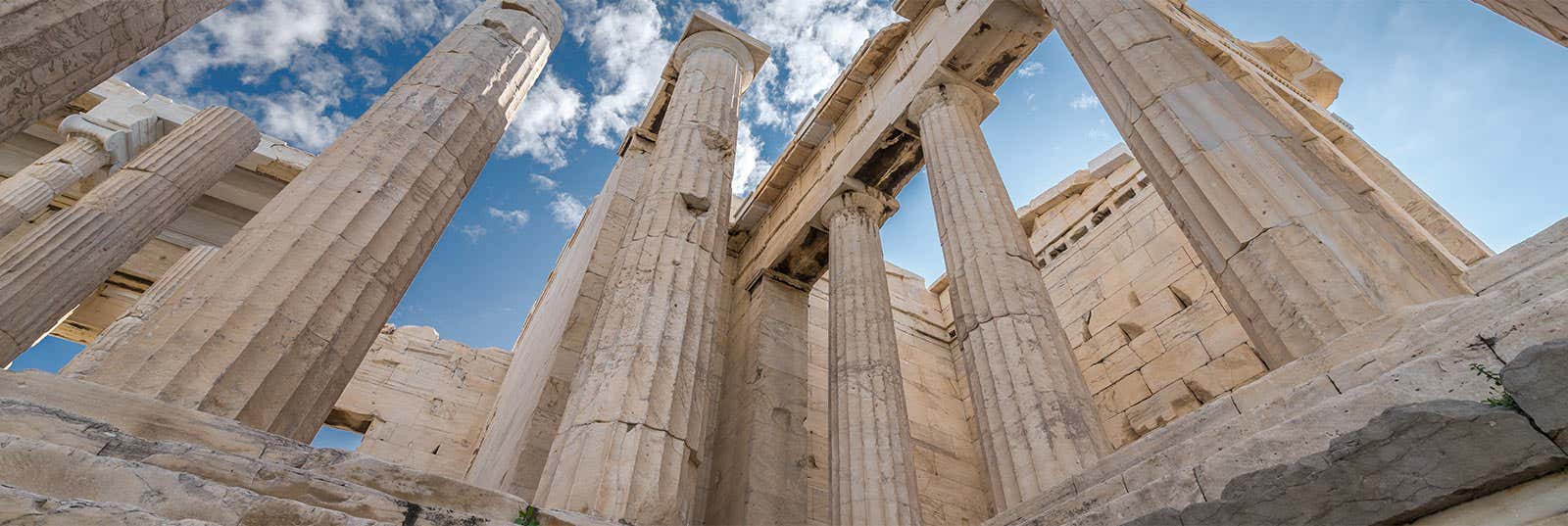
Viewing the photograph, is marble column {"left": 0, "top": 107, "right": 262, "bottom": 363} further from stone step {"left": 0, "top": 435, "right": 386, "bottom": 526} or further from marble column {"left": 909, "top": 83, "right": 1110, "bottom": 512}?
marble column {"left": 909, "top": 83, "right": 1110, "bottom": 512}

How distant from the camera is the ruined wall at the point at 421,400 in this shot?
13055 millimetres

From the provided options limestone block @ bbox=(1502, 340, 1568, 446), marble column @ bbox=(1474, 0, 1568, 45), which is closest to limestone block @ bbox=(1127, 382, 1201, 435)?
marble column @ bbox=(1474, 0, 1568, 45)

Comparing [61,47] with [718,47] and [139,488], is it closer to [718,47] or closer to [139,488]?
[139,488]

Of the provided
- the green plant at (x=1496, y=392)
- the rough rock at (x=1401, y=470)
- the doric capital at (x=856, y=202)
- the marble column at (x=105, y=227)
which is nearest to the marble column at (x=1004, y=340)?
the doric capital at (x=856, y=202)

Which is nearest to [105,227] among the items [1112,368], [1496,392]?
[1496,392]

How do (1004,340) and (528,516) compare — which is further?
(1004,340)

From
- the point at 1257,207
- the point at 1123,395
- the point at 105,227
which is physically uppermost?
the point at 105,227

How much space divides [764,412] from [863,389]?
2.16m

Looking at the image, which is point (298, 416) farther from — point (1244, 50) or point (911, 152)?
point (1244, 50)

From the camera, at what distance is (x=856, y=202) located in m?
12.0

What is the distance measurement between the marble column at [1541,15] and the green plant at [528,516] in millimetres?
6051

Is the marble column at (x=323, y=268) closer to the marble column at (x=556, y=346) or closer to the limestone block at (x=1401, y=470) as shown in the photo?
the marble column at (x=556, y=346)

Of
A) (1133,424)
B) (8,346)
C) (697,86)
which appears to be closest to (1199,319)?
(1133,424)

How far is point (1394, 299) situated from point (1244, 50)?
33.7 feet
